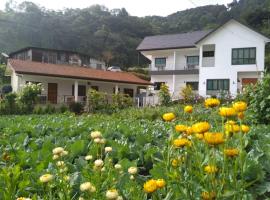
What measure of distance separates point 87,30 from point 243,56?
29.1 m

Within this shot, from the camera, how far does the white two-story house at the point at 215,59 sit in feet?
92.0

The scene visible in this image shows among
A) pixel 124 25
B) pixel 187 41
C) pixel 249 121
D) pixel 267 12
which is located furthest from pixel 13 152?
pixel 124 25

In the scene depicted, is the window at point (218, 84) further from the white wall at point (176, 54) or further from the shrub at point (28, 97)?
the shrub at point (28, 97)

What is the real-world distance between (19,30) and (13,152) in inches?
1973

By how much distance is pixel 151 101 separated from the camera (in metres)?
27.6

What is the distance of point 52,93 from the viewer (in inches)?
1043

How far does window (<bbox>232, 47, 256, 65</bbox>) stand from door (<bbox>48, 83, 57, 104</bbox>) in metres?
13.8

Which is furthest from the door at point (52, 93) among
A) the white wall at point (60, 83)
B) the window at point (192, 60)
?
the window at point (192, 60)

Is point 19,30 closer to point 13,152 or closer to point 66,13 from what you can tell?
point 66,13

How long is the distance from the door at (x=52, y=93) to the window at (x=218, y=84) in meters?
12.0

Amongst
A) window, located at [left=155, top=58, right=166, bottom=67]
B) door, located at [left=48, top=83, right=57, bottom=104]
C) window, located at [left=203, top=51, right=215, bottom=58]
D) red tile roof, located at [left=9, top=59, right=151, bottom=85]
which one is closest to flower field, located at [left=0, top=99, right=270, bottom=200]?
red tile roof, located at [left=9, top=59, right=151, bottom=85]

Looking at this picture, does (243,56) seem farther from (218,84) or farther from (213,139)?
(213,139)

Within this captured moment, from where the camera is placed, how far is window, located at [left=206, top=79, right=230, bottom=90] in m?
28.7

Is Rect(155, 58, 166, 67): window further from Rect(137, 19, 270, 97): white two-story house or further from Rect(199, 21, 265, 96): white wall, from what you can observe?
Rect(199, 21, 265, 96): white wall
